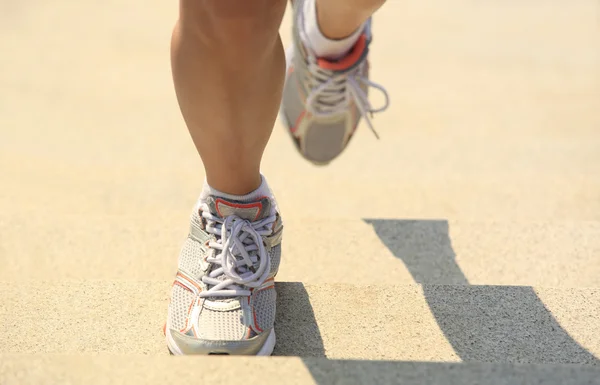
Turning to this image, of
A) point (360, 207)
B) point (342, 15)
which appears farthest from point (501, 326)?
point (360, 207)

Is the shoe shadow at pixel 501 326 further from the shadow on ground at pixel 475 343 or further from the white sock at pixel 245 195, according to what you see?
the white sock at pixel 245 195

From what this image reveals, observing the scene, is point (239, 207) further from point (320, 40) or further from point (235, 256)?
point (320, 40)

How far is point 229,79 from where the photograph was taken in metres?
1.53

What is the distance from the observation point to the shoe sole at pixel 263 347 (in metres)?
1.55

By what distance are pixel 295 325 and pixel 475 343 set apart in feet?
1.35

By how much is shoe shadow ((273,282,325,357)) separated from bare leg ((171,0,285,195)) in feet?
0.97

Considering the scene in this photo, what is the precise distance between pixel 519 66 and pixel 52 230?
156 inches

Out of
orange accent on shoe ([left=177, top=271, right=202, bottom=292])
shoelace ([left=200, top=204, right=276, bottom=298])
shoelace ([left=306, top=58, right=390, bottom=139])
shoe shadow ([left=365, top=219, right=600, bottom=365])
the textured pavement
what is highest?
shoelace ([left=306, top=58, right=390, bottom=139])

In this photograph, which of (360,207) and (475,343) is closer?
(475,343)

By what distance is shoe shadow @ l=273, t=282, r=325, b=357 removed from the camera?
1.59m

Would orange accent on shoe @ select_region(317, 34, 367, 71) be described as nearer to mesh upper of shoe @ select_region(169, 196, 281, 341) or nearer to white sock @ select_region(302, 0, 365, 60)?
white sock @ select_region(302, 0, 365, 60)

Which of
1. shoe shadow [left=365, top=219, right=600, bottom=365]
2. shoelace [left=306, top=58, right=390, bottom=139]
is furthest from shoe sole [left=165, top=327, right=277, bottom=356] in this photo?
shoelace [left=306, top=58, right=390, bottom=139]

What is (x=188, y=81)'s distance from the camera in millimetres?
1553

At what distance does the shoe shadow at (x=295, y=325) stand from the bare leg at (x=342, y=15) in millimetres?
→ 865
